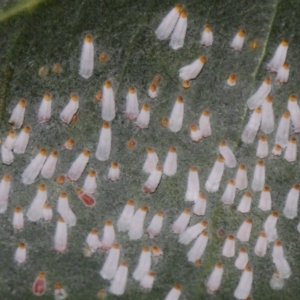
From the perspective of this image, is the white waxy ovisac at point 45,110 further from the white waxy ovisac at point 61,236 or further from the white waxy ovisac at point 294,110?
the white waxy ovisac at point 294,110

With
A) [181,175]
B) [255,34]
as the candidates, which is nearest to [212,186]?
[181,175]

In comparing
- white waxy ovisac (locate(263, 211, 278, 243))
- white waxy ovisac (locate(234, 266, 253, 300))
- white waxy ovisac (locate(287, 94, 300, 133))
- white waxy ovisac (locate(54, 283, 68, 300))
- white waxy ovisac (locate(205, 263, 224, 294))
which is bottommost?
white waxy ovisac (locate(234, 266, 253, 300))

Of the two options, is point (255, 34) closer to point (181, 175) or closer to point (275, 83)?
point (275, 83)

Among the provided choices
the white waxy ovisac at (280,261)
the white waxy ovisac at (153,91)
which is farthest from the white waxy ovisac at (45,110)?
the white waxy ovisac at (280,261)

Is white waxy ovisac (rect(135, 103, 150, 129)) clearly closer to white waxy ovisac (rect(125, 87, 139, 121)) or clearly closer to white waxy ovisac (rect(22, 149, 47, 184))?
white waxy ovisac (rect(125, 87, 139, 121))

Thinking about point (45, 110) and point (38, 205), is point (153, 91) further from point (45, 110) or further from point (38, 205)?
point (38, 205)

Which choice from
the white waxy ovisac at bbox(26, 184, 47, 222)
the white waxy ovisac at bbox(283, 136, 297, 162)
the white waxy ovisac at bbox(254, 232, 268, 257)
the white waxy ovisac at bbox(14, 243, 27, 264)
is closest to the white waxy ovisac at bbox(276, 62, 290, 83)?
the white waxy ovisac at bbox(283, 136, 297, 162)

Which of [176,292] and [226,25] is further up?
[226,25]
